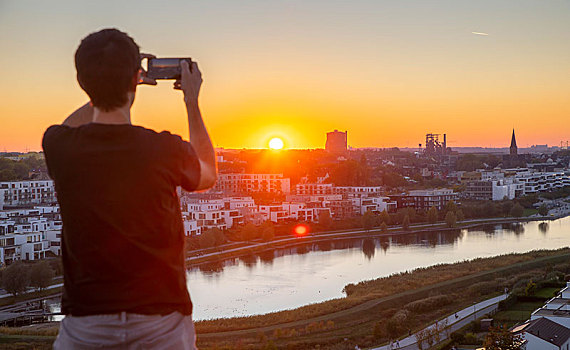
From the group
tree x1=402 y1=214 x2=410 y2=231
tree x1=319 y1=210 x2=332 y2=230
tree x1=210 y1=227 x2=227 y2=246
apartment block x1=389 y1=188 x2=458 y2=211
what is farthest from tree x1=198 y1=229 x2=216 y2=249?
apartment block x1=389 y1=188 x2=458 y2=211

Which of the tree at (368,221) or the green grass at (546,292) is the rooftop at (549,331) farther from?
the tree at (368,221)

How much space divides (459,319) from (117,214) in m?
5.05

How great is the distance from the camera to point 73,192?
1.55 feet

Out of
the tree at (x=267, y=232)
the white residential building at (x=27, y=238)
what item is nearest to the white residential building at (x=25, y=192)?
the white residential building at (x=27, y=238)

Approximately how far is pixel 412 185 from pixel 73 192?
1914cm

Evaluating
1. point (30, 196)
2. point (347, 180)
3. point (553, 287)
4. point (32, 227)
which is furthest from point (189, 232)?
point (347, 180)

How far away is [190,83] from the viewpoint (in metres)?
0.54

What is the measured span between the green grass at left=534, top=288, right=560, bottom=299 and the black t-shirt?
5815mm

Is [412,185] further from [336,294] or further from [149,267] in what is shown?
[149,267]

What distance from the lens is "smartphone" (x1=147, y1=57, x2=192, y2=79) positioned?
54cm

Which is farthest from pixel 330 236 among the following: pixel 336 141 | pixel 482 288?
pixel 336 141

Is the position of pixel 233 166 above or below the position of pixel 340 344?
above

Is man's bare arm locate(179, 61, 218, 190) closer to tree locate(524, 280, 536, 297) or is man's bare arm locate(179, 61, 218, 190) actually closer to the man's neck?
the man's neck

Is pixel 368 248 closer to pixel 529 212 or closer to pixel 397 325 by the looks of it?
pixel 397 325
